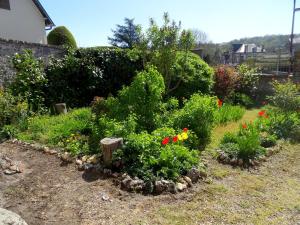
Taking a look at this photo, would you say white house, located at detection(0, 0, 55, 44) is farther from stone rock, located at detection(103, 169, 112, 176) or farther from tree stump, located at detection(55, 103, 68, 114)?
stone rock, located at detection(103, 169, 112, 176)

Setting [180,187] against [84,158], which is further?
[84,158]

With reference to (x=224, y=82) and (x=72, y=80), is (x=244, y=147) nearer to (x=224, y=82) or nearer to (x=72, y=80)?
(x=224, y=82)

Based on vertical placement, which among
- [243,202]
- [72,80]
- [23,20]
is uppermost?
[23,20]

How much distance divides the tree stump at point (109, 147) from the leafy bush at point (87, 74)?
16.8ft

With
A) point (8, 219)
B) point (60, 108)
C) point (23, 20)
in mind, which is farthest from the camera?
point (23, 20)

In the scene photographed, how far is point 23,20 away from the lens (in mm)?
18406

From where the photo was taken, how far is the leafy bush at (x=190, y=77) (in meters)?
10.2

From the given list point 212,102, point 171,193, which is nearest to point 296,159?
point 212,102

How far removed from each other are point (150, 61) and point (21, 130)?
420cm

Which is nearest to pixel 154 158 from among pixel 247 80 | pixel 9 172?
pixel 9 172

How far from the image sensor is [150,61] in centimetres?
A: 944

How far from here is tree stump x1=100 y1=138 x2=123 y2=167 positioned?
5168 millimetres

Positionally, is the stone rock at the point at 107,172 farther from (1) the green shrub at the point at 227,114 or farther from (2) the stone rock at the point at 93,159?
(1) the green shrub at the point at 227,114

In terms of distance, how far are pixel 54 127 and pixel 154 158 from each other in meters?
3.47
